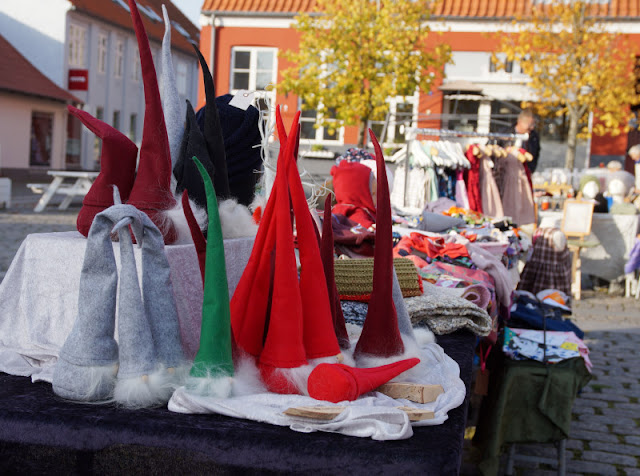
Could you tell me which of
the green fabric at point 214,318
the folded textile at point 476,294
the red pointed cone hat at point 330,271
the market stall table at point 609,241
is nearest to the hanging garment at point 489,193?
the market stall table at point 609,241

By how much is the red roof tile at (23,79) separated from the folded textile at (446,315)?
19864 millimetres

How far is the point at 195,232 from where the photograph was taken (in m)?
1.69

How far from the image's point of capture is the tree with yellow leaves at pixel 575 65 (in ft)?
45.6

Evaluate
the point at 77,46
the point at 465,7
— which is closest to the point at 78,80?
the point at 77,46

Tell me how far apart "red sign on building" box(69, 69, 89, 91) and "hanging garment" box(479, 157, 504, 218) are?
19.1 m

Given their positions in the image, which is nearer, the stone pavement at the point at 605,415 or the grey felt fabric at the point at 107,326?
the grey felt fabric at the point at 107,326

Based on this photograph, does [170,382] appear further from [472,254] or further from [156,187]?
[472,254]

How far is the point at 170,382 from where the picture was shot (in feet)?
5.12

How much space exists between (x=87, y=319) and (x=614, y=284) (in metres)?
8.25

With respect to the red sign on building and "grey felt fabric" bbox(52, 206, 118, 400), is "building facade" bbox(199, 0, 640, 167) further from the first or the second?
"grey felt fabric" bbox(52, 206, 118, 400)

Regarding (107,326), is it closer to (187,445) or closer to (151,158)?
(187,445)

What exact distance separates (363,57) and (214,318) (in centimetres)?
1340

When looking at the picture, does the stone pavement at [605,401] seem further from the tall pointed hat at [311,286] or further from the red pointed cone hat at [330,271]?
Result: the tall pointed hat at [311,286]

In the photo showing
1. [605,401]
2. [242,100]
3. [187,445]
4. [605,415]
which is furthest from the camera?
[605,401]
